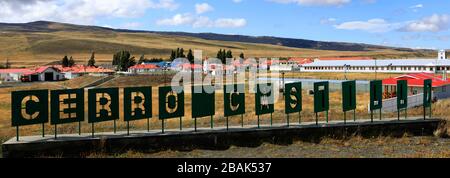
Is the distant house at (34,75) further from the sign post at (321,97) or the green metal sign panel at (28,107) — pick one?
the sign post at (321,97)

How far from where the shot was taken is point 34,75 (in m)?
110

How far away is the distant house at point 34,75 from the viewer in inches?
4299

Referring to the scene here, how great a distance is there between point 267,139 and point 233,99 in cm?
228

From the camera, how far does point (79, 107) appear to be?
17.8m

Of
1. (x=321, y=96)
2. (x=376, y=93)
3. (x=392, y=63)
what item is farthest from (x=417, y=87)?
(x=392, y=63)

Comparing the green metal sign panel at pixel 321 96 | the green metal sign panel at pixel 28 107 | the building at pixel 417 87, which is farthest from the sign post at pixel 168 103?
the building at pixel 417 87

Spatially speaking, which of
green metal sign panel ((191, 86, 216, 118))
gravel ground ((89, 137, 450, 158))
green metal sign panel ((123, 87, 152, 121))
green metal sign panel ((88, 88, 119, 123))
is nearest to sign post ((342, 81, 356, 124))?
gravel ground ((89, 137, 450, 158))

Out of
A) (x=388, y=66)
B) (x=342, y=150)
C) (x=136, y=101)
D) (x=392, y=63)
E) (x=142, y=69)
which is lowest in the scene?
(x=342, y=150)

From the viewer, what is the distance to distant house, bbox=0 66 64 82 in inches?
4299

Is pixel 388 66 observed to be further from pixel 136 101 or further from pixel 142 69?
pixel 136 101

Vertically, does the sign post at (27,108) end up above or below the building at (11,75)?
below

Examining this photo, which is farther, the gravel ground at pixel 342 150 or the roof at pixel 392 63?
the roof at pixel 392 63

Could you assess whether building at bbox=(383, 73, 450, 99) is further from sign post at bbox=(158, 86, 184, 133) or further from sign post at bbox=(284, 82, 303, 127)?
sign post at bbox=(158, 86, 184, 133)
